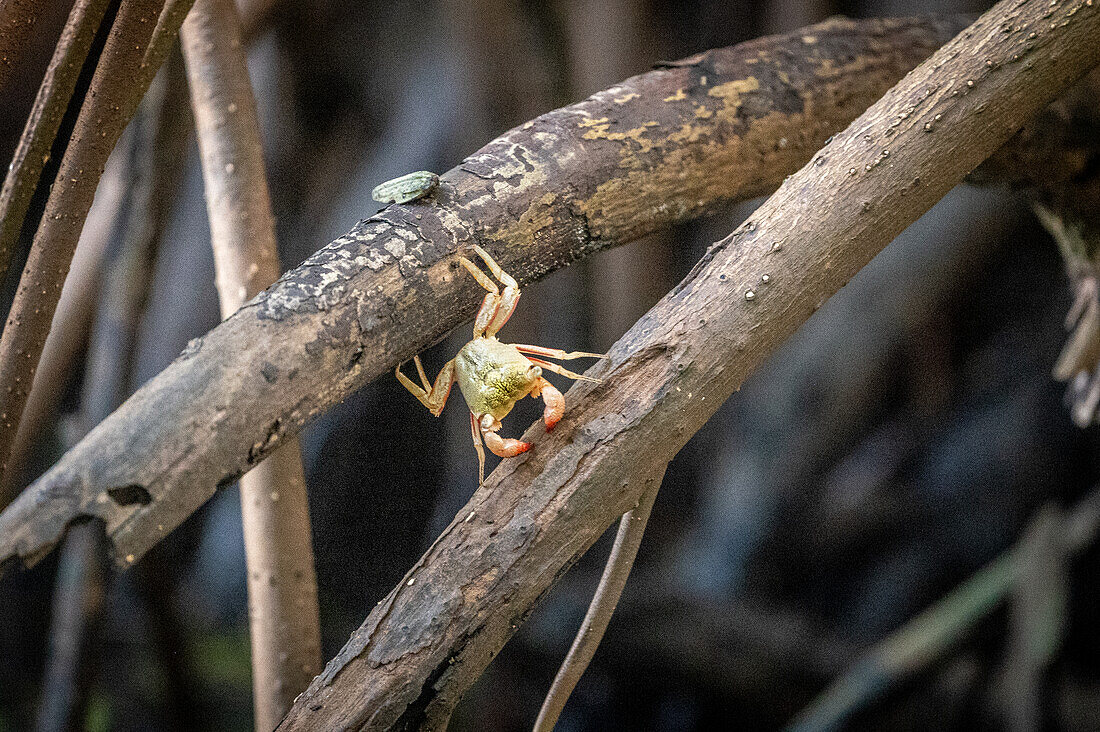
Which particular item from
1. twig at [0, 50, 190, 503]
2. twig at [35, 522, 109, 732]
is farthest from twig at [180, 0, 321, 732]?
twig at [0, 50, 190, 503]

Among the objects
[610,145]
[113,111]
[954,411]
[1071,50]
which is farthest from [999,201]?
[113,111]

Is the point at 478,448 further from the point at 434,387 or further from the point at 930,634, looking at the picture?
the point at 930,634

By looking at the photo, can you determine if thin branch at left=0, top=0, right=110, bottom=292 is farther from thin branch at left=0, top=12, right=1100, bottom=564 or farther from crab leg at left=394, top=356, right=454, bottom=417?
crab leg at left=394, top=356, right=454, bottom=417

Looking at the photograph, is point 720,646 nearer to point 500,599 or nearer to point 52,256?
point 500,599

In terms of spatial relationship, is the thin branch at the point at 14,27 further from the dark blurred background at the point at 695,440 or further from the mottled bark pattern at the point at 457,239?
the mottled bark pattern at the point at 457,239

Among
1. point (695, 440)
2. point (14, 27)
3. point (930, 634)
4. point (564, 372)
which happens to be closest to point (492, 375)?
point (564, 372)

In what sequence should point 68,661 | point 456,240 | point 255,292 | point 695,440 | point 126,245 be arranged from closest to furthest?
point 456,240
point 255,292
point 68,661
point 126,245
point 695,440
